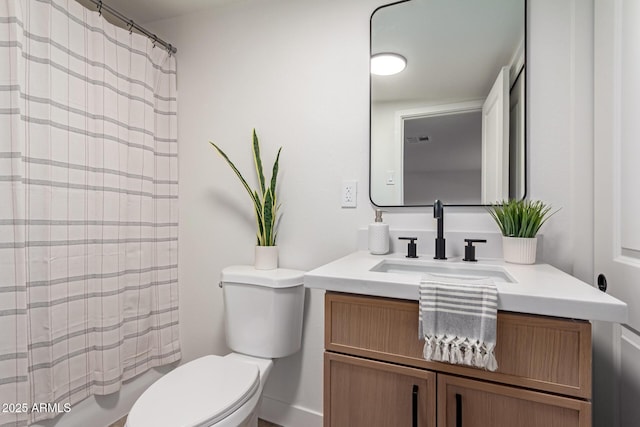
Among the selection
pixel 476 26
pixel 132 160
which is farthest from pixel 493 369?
pixel 132 160

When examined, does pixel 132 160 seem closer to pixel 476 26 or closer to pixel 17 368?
pixel 17 368

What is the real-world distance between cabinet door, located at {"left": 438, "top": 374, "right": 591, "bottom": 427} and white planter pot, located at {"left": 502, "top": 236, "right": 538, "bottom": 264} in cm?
53

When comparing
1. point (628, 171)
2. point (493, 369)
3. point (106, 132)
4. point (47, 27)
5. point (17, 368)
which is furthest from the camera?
point (106, 132)

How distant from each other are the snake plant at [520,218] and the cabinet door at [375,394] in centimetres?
64

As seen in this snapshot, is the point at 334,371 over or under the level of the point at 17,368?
over

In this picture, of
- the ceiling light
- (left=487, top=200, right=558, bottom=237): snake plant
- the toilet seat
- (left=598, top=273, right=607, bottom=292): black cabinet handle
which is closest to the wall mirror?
the ceiling light

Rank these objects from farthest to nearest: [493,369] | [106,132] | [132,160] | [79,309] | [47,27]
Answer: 1. [132,160]
2. [106,132]
3. [79,309]
4. [47,27]
5. [493,369]

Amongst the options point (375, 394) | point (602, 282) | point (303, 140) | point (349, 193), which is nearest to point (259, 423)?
point (375, 394)

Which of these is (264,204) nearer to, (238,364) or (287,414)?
(238,364)

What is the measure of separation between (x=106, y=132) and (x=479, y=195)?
5.74 ft

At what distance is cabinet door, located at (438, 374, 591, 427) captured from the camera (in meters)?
0.70

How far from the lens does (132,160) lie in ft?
5.46

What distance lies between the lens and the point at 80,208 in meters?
1.43

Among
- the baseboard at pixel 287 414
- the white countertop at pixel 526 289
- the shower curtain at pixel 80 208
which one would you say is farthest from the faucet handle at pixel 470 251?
the shower curtain at pixel 80 208
